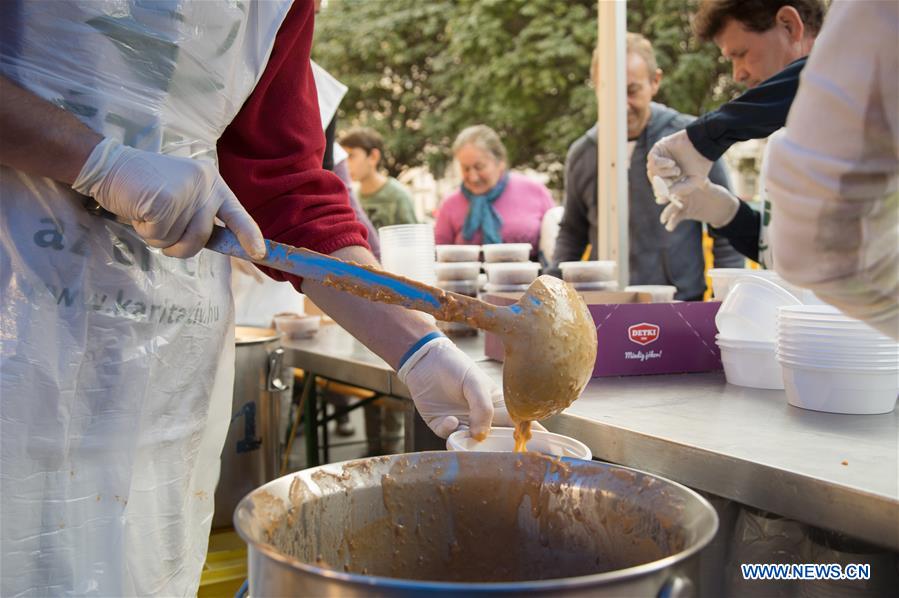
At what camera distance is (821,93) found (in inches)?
28.4

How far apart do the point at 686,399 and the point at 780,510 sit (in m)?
0.56

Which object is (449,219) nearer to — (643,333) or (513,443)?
(643,333)

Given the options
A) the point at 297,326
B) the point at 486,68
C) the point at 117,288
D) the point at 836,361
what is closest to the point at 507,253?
the point at 297,326

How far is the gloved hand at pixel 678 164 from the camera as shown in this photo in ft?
8.36

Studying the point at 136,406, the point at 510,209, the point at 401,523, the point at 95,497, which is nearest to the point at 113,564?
the point at 95,497

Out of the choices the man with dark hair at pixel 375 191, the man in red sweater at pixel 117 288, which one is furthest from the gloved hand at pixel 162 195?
the man with dark hair at pixel 375 191

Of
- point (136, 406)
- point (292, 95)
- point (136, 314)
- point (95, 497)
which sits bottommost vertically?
point (95, 497)

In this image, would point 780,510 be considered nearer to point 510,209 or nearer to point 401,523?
point 401,523

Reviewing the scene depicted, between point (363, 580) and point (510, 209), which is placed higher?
point (510, 209)

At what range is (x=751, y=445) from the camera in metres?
1.30

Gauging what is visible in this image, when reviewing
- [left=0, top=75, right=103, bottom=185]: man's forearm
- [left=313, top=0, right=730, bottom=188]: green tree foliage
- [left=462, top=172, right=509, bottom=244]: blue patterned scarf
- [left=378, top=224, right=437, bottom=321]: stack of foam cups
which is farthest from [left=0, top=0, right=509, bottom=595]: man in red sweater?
[left=313, top=0, right=730, bottom=188]: green tree foliage

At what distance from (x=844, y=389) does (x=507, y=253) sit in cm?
159

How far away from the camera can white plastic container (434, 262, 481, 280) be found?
9.84 ft

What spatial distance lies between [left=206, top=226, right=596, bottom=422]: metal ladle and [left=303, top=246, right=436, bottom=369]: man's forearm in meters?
0.28
